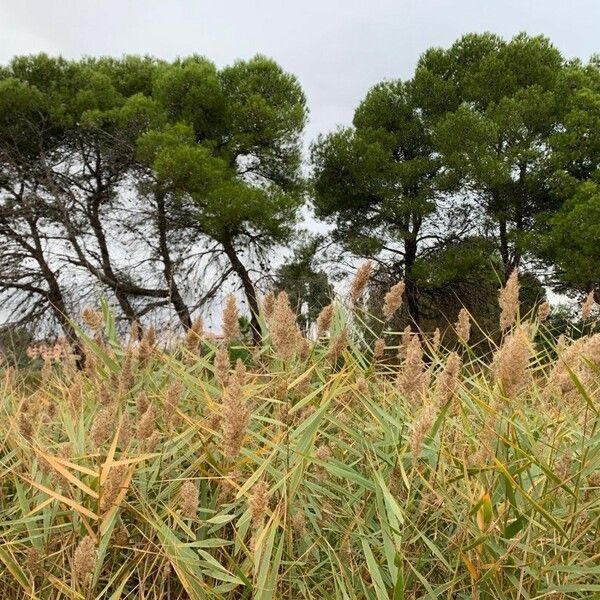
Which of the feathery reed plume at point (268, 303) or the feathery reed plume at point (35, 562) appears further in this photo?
the feathery reed plume at point (268, 303)

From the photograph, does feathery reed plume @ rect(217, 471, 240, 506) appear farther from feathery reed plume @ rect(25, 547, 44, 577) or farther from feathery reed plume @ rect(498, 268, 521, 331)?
feathery reed plume @ rect(498, 268, 521, 331)

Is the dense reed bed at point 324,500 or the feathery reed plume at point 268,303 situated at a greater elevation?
the feathery reed plume at point 268,303

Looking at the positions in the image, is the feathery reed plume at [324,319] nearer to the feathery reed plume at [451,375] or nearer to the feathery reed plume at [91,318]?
the feathery reed plume at [451,375]

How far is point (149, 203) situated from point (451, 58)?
9045mm

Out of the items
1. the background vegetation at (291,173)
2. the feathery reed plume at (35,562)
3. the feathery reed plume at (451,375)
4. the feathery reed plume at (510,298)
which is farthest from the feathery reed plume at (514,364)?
the background vegetation at (291,173)

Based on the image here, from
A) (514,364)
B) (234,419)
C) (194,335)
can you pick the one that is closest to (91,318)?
A: (194,335)

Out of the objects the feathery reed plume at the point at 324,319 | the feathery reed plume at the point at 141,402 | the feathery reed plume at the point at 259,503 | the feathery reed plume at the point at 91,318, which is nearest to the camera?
the feathery reed plume at the point at 259,503

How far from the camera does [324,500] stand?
1.26 m

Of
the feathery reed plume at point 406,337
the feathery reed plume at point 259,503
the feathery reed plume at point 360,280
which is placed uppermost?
the feathery reed plume at point 360,280

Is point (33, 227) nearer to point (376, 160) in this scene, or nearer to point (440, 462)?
point (376, 160)

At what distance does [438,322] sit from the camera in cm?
1850

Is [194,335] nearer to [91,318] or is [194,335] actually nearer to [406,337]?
[91,318]

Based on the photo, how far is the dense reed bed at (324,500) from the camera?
98cm

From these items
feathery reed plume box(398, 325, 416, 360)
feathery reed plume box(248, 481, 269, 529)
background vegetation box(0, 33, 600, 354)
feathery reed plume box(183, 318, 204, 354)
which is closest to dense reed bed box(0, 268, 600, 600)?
feathery reed plume box(248, 481, 269, 529)
